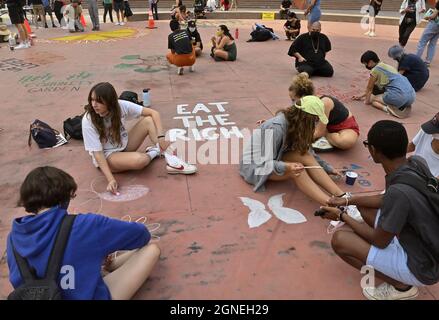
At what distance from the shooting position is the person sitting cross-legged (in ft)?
24.7

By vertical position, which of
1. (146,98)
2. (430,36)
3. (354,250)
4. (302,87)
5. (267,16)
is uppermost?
(267,16)

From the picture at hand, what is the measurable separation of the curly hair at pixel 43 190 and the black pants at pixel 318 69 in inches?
252

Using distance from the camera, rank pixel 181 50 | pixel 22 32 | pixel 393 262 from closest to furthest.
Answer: pixel 393 262, pixel 181 50, pixel 22 32

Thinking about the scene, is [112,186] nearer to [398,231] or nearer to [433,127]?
[398,231]

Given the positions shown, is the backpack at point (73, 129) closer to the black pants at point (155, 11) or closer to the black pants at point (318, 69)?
the black pants at point (318, 69)

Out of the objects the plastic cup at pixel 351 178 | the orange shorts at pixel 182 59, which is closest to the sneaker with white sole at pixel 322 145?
the plastic cup at pixel 351 178

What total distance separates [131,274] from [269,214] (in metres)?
1.44

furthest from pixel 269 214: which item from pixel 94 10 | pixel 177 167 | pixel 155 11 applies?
pixel 155 11

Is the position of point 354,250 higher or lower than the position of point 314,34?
lower

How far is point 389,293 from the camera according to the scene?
241 cm

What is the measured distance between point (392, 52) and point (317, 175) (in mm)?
3877

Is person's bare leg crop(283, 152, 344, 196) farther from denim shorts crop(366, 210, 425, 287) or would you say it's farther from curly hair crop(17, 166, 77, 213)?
curly hair crop(17, 166, 77, 213)
